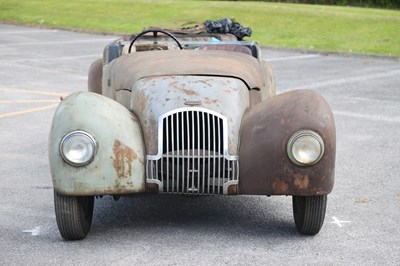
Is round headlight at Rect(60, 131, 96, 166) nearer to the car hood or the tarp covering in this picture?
the car hood

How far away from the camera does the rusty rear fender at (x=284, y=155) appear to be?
680cm

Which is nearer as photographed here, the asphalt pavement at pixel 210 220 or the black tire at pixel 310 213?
the asphalt pavement at pixel 210 220

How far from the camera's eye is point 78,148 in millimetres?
6801

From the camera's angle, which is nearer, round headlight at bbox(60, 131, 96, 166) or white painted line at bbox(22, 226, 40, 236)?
round headlight at bbox(60, 131, 96, 166)

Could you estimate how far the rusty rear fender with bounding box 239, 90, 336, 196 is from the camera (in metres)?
6.80

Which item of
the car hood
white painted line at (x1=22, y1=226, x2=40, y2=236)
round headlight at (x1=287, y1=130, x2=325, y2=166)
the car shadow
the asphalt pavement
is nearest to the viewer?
the asphalt pavement

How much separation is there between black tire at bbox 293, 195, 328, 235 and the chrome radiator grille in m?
0.58

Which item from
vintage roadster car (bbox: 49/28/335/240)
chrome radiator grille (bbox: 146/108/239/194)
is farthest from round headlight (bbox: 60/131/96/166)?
chrome radiator grille (bbox: 146/108/239/194)

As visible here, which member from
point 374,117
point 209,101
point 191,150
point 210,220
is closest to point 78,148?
point 191,150

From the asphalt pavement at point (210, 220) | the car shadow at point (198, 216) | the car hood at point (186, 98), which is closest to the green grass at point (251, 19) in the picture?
the asphalt pavement at point (210, 220)

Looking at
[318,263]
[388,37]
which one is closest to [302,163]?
[318,263]

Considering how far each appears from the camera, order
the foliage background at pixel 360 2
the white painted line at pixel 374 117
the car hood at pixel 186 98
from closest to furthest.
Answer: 1. the car hood at pixel 186 98
2. the white painted line at pixel 374 117
3. the foliage background at pixel 360 2

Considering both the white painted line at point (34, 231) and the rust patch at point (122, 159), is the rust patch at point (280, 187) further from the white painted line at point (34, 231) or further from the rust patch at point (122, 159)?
the white painted line at point (34, 231)

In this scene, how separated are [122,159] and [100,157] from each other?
16 centimetres
